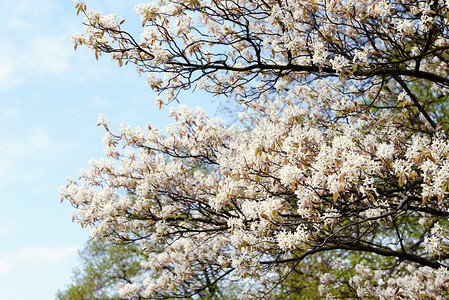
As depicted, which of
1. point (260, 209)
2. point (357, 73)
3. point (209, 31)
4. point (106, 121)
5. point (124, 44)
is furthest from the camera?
point (106, 121)

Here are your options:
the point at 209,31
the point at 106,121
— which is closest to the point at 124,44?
the point at 209,31

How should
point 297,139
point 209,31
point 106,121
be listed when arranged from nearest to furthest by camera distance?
point 297,139 → point 209,31 → point 106,121

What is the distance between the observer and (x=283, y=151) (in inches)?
228

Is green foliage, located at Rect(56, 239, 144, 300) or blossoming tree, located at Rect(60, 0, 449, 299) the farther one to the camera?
green foliage, located at Rect(56, 239, 144, 300)

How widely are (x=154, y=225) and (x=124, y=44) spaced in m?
3.63

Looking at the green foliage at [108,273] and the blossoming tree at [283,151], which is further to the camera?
the green foliage at [108,273]

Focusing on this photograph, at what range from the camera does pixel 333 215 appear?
16.7 ft

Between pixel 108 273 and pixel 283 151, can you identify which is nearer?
pixel 283 151

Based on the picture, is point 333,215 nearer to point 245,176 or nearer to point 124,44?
point 245,176

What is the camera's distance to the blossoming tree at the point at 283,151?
4934mm

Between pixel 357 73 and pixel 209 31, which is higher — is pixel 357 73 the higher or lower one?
the lower one

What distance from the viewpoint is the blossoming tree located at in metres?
4.93

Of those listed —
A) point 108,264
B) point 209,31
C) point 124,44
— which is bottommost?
point 124,44

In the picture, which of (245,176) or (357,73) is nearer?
(357,73)
